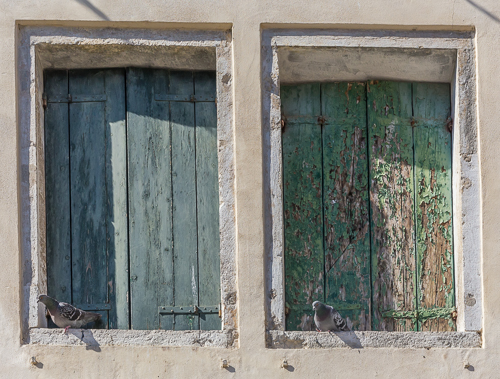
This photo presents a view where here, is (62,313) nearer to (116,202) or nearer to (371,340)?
(116,202)

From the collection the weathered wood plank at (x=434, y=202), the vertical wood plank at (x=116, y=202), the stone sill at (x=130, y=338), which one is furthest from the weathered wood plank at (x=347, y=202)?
the vertical wood plank at (x=116, y=202)

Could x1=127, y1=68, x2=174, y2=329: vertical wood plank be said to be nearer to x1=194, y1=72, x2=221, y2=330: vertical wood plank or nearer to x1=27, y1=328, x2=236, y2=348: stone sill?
x1=194, y1=72, x2=221, y2=330: vertical wood plank

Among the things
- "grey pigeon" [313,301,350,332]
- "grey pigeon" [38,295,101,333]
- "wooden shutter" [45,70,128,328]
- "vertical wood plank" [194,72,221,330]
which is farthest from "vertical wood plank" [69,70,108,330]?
"grey pigeon" [313,301,350,332]

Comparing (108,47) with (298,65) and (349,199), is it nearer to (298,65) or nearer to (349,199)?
(298,65)

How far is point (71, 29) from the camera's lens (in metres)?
5.25

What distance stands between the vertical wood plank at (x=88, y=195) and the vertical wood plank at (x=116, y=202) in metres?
0.03

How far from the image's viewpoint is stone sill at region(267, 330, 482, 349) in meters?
5.04

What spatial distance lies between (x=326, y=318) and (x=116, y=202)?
1.46 meters

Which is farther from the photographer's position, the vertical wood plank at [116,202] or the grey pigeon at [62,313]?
the vertical wood plank at [116,202]

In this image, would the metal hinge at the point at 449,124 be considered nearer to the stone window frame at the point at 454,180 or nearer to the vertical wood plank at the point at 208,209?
the stone window frame at the point at 454,180

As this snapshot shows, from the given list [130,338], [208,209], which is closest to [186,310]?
[130,338]

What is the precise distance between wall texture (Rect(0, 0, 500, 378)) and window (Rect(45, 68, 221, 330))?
1.18 feet

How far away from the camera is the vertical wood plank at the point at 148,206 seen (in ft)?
17.5

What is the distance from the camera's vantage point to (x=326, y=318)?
5.04 meters
